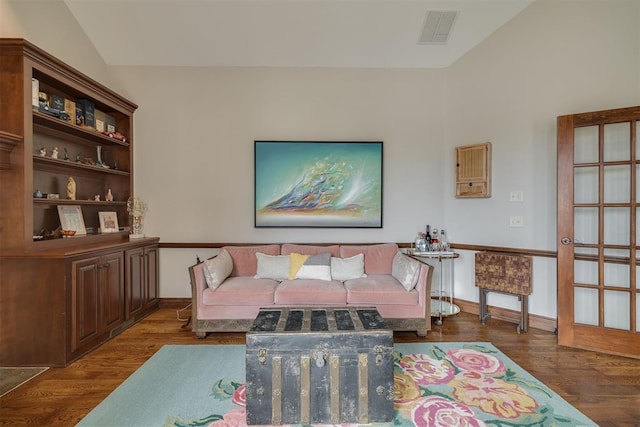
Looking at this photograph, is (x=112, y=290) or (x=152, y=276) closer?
(x=112, y=290)

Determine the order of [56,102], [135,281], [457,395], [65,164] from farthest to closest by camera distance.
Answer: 1. [135,281]
2. [65,164]
3. [56,102]
4. [457,395]

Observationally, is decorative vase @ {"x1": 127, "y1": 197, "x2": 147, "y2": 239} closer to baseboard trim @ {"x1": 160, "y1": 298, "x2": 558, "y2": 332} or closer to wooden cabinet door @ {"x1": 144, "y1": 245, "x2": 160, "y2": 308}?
wooden cabinet door @ {"x1": 144, "y1": 245, "x2": 160, "y2": 308}

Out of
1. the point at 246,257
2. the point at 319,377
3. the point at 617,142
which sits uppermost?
the point at 617,142

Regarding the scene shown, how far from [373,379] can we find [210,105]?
12.2 ft

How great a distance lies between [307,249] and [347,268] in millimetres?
561

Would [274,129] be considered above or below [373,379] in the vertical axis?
above

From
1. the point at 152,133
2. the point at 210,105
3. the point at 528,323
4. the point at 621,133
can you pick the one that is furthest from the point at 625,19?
the point at 152,133

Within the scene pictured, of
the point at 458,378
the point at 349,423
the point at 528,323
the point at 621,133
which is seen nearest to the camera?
the point at 349,423

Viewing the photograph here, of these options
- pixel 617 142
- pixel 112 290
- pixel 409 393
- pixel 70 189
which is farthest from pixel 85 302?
pixel 617 142

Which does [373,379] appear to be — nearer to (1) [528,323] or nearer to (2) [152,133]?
(1) [528,323]

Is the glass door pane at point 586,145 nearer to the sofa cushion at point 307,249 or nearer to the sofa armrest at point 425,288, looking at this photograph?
the sofa armrest at point 425,288

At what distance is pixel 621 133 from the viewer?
2.71 metres

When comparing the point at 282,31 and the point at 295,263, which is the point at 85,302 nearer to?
the point at 295,263

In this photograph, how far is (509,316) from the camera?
3.41 metres
